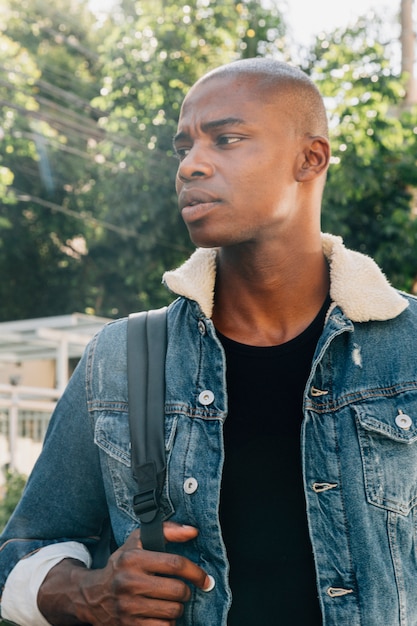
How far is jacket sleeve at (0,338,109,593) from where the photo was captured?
8.80 ft

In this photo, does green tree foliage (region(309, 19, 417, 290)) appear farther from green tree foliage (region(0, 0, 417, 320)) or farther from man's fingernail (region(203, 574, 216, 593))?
man's fingernail (region(203, 574, 216, 593))

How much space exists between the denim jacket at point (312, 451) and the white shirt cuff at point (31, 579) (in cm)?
4

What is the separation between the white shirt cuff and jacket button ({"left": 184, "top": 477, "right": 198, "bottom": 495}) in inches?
15.0

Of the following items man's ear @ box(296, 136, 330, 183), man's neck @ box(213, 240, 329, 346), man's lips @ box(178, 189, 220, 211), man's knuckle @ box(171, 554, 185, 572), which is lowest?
man's knuckle @ box(171, 554, 185, 572)

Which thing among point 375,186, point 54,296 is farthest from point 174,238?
point 54,296

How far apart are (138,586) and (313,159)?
4.15ft

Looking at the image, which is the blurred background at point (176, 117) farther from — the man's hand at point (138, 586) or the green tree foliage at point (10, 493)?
the man's hand at point (138, 586)

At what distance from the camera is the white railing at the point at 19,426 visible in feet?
29.2

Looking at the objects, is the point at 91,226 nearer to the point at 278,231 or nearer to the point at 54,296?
the point at 54,296

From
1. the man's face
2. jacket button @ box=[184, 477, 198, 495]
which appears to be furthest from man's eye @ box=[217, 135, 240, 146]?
jacket button @ box=[184, 477, 198, 495]

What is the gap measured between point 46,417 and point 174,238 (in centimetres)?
1033

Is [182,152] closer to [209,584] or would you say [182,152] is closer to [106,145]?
[209,584]

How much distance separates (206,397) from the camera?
8.52 feet

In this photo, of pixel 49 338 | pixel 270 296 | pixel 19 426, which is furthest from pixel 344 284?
pixel 49 338
